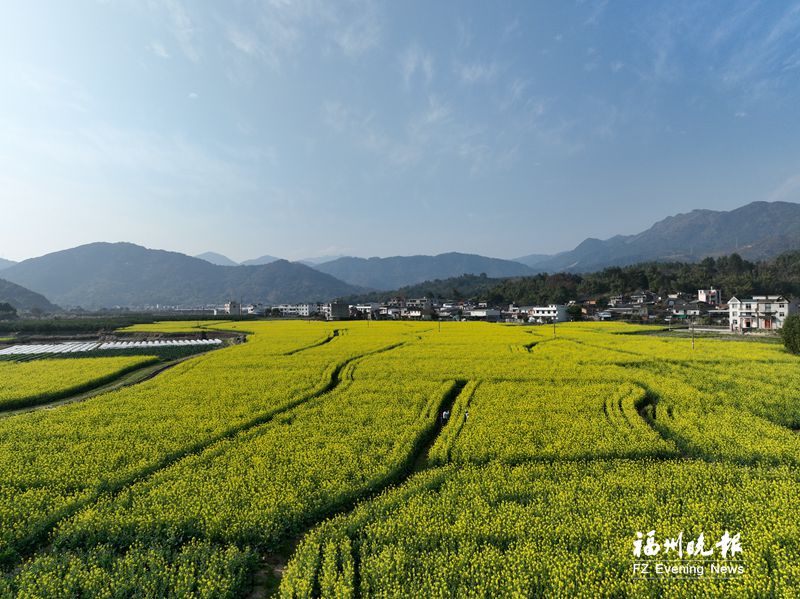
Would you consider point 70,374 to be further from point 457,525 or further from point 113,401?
point 457,525

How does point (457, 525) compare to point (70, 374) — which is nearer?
point (457, 525)

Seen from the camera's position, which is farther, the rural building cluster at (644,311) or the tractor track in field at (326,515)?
the rural building cluster at (644,311)

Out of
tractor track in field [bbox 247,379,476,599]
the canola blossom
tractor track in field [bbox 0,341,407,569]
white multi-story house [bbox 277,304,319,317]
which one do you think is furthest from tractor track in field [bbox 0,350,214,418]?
white multi-story house [bbox 277,304,319,317]

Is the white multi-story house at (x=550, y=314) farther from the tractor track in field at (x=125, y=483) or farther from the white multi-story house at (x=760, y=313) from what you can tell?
the tractor track in field at (x=125, y=483)

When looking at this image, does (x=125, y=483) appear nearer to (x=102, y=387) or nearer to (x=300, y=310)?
(x=102, y=387)

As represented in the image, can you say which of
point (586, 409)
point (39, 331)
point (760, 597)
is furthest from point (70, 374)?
point (39, 331)

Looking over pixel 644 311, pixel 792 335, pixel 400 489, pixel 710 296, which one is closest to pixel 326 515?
pixel 400 489

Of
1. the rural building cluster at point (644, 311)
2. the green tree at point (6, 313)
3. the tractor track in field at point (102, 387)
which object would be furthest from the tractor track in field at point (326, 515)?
the green tree at point (6, 313)
